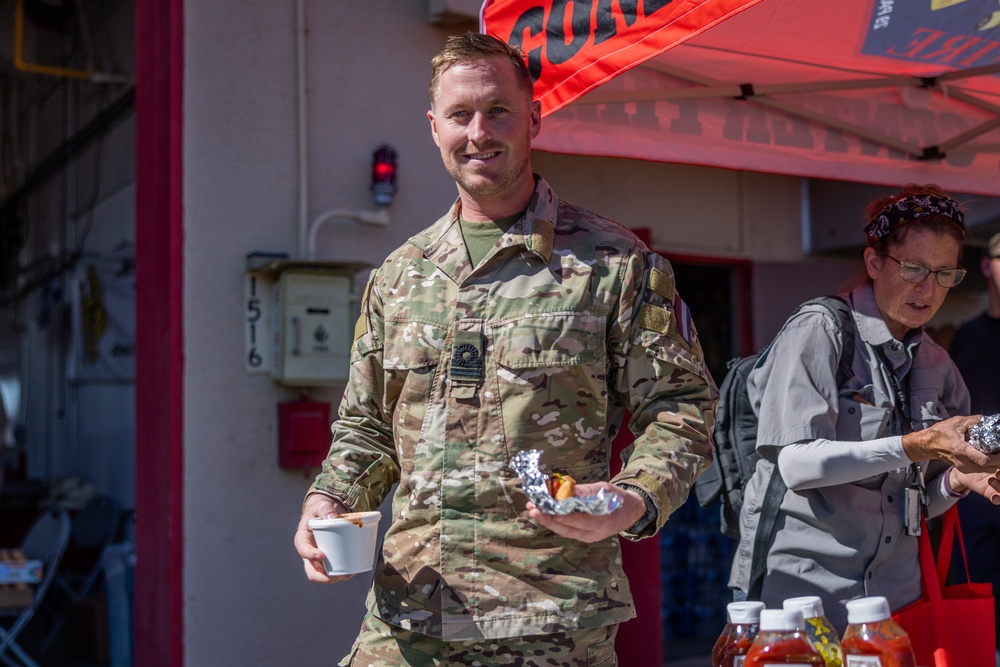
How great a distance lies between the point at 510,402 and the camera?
6.70 ft

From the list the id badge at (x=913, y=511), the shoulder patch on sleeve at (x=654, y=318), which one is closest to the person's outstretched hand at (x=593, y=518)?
the shoulder patch on sleeve at (x=654, y=318)

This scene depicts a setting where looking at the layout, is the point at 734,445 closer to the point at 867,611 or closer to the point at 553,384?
the point at 553,384

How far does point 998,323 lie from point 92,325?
257 inches

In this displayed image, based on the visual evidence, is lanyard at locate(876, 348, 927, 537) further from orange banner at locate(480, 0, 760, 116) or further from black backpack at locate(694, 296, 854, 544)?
orange banner at locate(480, 0, 760, 116)

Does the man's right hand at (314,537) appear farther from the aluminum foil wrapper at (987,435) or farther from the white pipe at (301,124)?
the white pipe at (301,124)

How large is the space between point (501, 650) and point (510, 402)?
1.56ft

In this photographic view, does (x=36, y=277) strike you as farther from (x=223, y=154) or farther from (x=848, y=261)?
(x=848, y=261)

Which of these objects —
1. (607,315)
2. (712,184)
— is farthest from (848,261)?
(607,315)

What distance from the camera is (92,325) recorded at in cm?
803

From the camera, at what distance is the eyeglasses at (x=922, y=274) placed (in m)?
2.58

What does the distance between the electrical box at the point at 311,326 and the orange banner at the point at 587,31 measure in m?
1.69

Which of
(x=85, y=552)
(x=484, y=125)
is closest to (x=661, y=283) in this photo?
(x=484, y=125)

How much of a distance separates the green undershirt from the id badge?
1.20 m

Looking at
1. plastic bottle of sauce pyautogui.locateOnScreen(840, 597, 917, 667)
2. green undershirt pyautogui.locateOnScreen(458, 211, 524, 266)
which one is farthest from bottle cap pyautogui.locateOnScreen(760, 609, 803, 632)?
green undershirt pyautogui.locateOnScreen(458, 211, 524, 266)
